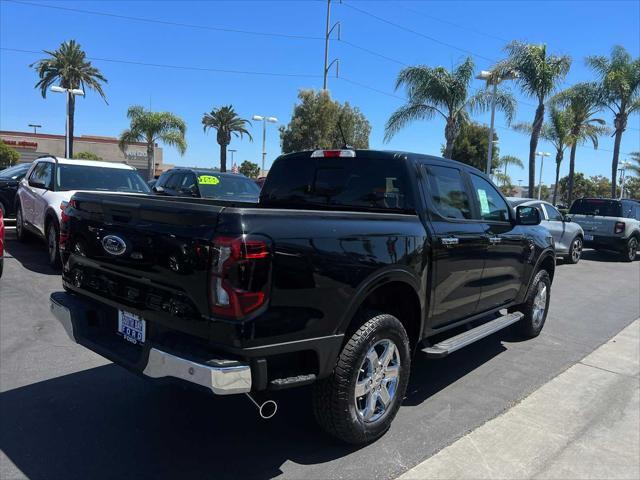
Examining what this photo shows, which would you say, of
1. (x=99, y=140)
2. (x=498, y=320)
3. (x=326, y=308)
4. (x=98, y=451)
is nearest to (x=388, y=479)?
(x=326, y=308)

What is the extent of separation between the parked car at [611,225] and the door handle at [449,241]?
12.7 m

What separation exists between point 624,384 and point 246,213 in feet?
14.2

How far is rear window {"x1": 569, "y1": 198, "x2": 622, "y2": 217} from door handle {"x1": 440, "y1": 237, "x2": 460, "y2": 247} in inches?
515

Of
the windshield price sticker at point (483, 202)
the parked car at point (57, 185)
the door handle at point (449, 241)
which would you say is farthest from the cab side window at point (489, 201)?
the parked car at point (57, 185)

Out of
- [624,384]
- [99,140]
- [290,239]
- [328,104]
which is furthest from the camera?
[99,140]

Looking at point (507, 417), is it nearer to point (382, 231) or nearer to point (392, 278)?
point (392, 278)

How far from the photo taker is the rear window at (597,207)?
15.1 m

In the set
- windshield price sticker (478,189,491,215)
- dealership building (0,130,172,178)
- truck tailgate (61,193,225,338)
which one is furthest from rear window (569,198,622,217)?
dealership building (0,130,172,178)

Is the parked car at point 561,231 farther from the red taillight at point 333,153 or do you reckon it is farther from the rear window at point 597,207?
the red taillight at point 333,153

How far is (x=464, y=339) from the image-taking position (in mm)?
4406

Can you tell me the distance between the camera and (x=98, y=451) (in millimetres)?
3260

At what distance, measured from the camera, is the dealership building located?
54281 millimetres

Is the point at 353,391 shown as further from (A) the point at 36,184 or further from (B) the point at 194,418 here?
(A) the point at 36,184

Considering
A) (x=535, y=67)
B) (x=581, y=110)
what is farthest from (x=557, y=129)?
(x=535, y=67)
